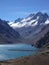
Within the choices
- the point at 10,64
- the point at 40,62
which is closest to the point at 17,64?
the point at 10,64

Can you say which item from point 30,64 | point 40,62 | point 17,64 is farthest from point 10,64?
point 40,62

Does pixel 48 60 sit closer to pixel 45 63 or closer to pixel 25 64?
pixel 45 63

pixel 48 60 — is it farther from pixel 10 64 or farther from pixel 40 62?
pixel 10 64

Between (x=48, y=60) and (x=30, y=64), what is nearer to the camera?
(x=30, y=64)

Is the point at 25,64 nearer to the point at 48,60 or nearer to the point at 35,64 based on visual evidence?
the point at 35,64

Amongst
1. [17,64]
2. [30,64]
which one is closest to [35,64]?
[30,64]

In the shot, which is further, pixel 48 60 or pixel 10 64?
pixel 48 60
